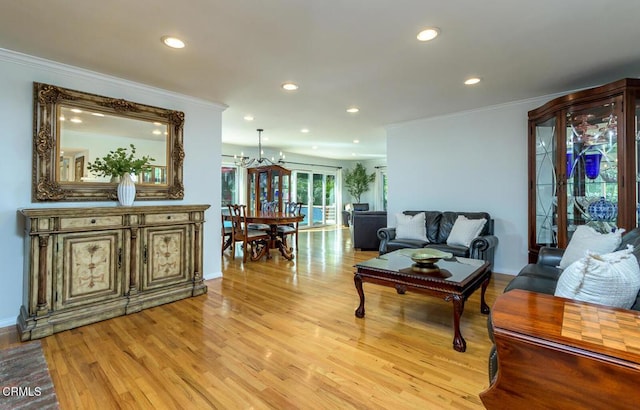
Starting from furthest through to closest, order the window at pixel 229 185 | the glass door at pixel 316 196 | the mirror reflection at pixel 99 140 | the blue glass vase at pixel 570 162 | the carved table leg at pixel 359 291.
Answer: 1. the glass door at pixel 316 196
2. the window at pixel 229 185
3. the blue glass vase at pixel 570 162
4. the mirror reflection at pixel 99 140
5. the carved table leg at pixel 359 291

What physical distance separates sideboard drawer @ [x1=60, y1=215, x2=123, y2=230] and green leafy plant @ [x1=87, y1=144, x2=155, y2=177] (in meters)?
0.58

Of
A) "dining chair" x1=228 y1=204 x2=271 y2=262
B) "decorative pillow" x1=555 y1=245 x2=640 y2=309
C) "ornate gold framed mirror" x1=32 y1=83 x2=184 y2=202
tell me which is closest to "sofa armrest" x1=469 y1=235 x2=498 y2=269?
"decorative pillow" x1=555 y1=245 x2=640 y2=309

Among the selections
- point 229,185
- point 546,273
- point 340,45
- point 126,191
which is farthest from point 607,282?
point 229,185

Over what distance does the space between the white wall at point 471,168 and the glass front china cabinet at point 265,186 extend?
3.22m

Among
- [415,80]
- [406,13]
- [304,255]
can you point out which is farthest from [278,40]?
[304,255]

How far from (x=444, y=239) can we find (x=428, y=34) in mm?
2891

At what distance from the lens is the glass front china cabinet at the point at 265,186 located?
7.69 meters

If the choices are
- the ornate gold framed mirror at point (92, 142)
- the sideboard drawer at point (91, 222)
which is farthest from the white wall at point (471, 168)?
the sideboard drawer at point (91, 222)

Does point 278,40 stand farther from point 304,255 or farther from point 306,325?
point 304,255

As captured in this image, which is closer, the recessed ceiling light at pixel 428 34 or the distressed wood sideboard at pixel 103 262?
the recessed ceiling light at pixel 428 34

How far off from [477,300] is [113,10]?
156 inches

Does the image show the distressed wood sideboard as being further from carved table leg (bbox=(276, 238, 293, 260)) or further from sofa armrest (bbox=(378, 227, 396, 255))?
sofa armrest (bbox=(378, 227, 396, 255))

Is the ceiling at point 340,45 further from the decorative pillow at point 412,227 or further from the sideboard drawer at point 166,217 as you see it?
the decorative pillow at point 412,227

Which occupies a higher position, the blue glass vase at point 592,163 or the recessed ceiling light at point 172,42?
the recessed ceiling light at point 172,42
